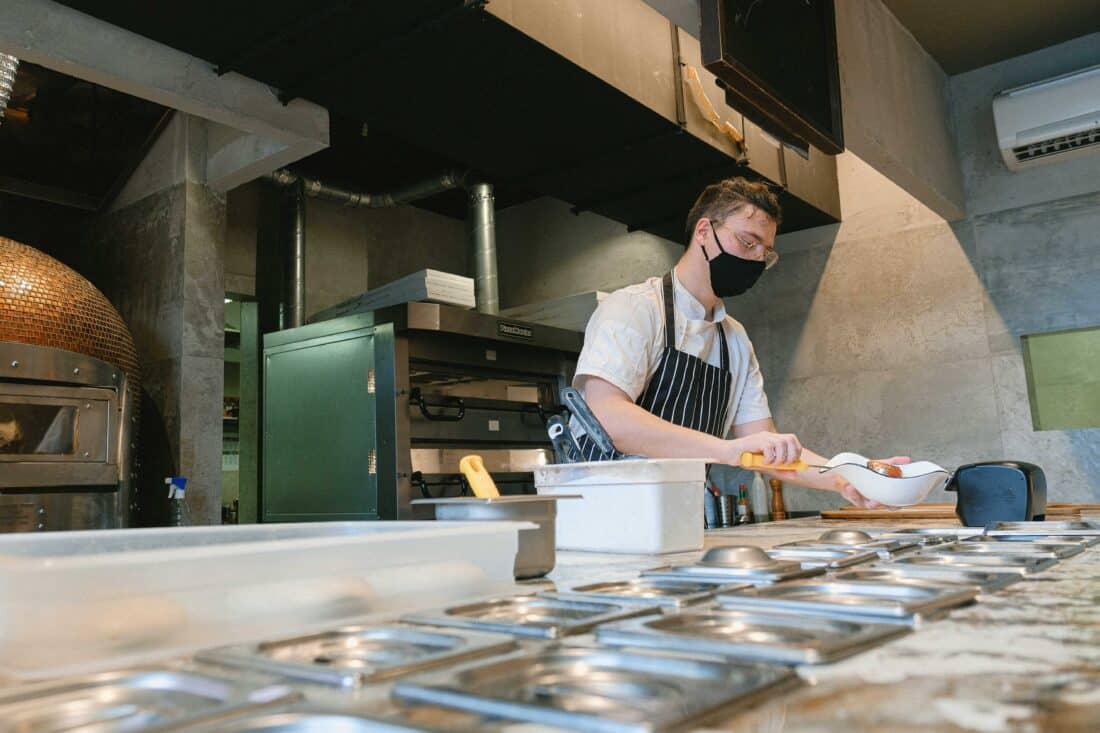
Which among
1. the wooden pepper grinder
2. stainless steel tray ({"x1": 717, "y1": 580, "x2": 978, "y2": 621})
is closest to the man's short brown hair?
stainless steel tray ({"x1": 717, "y1": 580, "x2": 978, "y2": 621})

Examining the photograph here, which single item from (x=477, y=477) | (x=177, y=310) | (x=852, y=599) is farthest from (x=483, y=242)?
(x=852, y=599)

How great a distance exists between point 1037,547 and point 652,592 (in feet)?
2.30

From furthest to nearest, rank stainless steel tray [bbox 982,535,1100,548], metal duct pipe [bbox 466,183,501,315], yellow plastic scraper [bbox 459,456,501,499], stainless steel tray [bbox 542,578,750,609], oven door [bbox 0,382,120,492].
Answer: metal duct pipe [bbox 466,183,501,315] < oven door [bbox 0,382,120,492] < stainless steel tray [bbox 982,535,1100,548] < yellow plastic scraper [bbox 459,456,501,499] < stainless steel tray [bbox 542,578,750,609]

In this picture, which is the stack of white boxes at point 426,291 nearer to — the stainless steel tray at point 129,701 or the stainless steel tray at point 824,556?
the stainless steel tray at point 824,556

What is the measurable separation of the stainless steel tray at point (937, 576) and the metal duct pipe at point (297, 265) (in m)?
3.78

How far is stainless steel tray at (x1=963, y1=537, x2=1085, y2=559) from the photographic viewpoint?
1.13 m

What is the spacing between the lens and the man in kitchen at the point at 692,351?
2043 millimetres

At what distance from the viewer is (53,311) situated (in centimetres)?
268

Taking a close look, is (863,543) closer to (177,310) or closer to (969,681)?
(969,681)

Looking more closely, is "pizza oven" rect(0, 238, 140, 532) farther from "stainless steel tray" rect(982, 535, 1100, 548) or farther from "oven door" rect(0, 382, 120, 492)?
"stainless steel tray" rect(982, 535, 1100, 548)

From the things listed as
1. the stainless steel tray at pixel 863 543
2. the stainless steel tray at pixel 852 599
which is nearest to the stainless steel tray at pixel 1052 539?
the stainless steel tray at pixel 863 543

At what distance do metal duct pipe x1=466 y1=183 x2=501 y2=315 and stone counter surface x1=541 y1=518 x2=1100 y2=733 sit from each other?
3982 mm

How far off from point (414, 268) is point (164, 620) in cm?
480

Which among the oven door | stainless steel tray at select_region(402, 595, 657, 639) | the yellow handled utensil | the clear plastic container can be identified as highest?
the oven door
